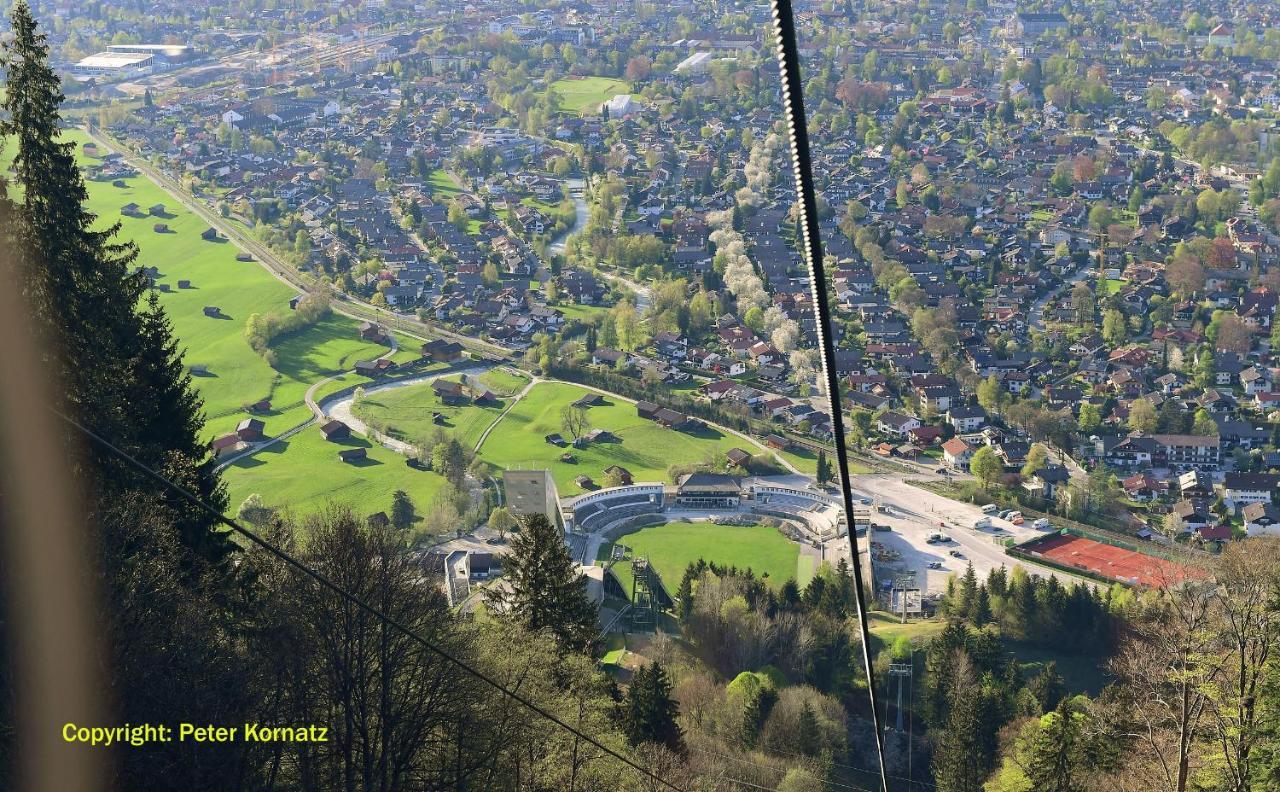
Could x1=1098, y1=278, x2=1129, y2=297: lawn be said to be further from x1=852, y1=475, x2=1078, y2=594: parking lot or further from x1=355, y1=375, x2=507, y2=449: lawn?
x1=355, y1=375, x2=507, y2=449: lawn

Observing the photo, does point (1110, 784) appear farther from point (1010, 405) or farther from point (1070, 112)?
point (1070, 112)

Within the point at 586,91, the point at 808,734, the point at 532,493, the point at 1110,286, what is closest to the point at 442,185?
the point at 586,91

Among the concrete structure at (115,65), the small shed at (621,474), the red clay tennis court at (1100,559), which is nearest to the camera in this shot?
the red clay tennis court at (1100,559)

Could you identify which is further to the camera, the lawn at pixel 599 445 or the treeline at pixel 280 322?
the treeline at pixel 280 322

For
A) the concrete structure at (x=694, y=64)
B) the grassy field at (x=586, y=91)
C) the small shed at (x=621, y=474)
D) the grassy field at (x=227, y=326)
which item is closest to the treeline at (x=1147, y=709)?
the small shed at (x=621, y=474)

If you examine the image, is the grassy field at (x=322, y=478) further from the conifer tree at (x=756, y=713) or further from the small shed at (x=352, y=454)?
the conifer tree at (x=756, y=713)
